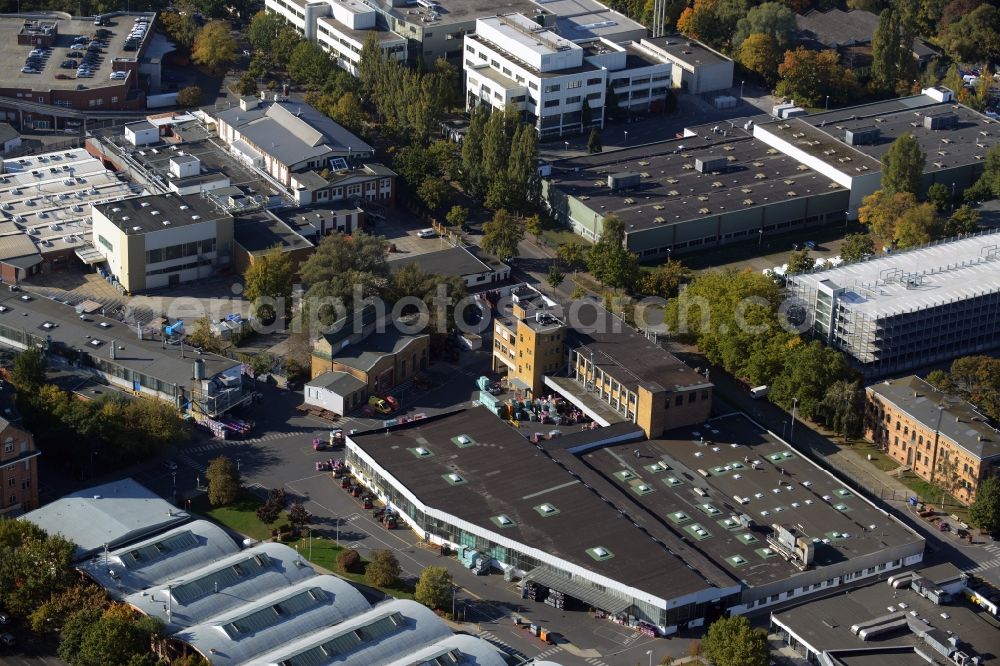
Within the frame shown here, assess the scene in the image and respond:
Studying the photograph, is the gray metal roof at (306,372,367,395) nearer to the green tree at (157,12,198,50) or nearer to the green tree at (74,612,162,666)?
the green tree at (74,612,162,666)

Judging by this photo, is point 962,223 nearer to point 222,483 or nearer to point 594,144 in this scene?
point 594,144

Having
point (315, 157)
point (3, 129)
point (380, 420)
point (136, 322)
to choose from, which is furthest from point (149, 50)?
point (380, 420)

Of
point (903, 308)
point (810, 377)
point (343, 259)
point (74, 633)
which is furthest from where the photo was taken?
point (343, 259)

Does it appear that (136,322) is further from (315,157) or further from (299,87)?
(299,87)

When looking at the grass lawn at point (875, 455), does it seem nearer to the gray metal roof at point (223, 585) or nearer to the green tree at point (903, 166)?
the green tree at point (903, 166)

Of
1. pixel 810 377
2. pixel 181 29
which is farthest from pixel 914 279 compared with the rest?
pixel 181 29

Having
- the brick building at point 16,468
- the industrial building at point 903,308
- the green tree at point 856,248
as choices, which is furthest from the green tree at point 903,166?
the brick building at point 16,468

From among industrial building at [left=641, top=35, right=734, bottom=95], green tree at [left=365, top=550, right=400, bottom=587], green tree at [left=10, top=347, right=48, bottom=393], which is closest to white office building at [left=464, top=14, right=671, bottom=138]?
industrial building at [left=641, top=35, right=734, bottom=95]
